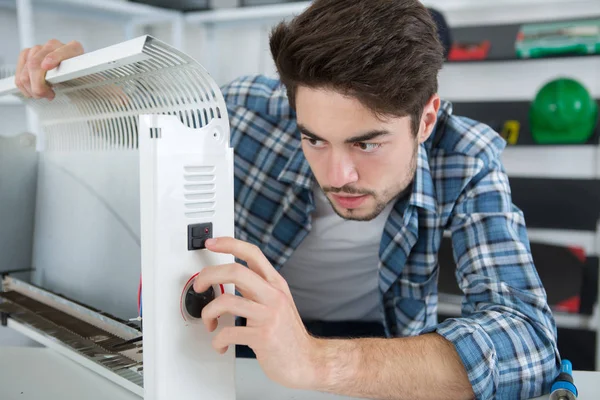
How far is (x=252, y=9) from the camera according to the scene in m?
3.14

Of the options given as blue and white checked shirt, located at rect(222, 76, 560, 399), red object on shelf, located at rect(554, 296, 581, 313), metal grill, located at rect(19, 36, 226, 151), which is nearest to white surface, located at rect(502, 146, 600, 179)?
red object on shelf, located at rect(554, 296, 581, 313)

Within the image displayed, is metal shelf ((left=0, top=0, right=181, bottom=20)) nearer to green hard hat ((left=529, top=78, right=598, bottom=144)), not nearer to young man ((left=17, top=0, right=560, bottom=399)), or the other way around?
young man ((left=17, top=0, right=560, bottom=399))

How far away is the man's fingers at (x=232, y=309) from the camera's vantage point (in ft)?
2.12

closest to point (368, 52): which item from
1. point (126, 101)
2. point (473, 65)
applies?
point (126, 101)

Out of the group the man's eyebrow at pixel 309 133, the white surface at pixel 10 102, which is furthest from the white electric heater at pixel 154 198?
the white surface at pixel 10 102

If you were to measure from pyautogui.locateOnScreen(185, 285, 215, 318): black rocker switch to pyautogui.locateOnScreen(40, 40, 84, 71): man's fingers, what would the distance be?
438 mm

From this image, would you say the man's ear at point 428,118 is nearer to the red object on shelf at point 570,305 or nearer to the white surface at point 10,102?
the red object on shelf at point 570,305

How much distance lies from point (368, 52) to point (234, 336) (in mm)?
562

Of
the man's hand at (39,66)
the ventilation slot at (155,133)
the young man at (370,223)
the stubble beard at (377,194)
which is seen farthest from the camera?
Result: the stubble beard at (377,194)

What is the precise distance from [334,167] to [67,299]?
518 millimetres

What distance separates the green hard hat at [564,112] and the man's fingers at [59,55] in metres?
2.25

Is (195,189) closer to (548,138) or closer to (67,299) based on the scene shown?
(67,299)

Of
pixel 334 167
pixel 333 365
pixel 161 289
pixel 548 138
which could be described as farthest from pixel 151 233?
pixel 548 138

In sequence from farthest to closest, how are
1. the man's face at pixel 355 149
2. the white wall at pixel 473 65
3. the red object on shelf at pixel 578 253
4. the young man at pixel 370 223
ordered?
the white wall at pixel 473 65 < the red object on shelf at pixel 578 253 < the man's face at pixel 355 149 < the young man at pixel 370 223
